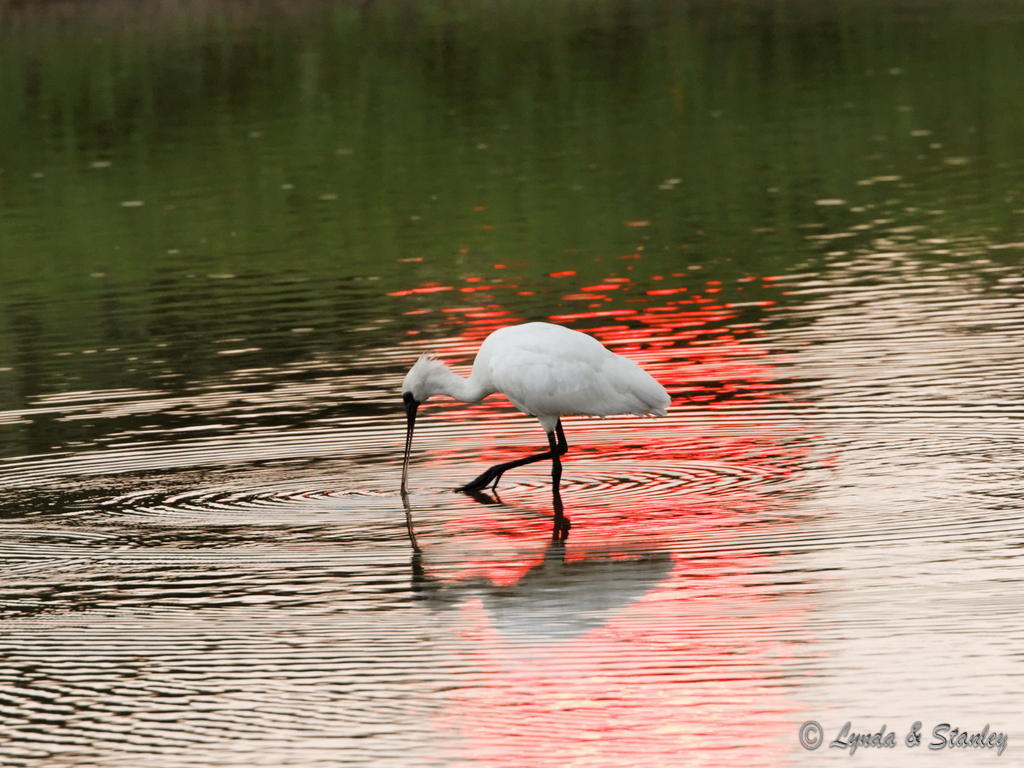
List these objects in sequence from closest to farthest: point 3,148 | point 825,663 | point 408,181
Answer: point 825,663 → point 408,181 → point 3,148

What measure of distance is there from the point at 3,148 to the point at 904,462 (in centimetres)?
2887

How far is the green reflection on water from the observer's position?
24.5 meters

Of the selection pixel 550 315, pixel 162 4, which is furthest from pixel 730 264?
pixel 162 4

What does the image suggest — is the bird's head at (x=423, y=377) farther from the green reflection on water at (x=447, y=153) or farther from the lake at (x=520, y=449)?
the green reflection on water at (x=447, y=153)

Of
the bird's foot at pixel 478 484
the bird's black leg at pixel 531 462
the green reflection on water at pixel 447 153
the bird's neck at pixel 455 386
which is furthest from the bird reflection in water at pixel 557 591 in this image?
the green reflection on water at pixel 447 153

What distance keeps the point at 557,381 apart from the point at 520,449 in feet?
4.93

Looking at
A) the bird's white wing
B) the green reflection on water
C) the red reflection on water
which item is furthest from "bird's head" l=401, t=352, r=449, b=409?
the green reflection on water

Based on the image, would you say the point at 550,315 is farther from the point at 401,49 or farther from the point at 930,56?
the point at 401,49

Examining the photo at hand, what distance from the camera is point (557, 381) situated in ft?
46.3

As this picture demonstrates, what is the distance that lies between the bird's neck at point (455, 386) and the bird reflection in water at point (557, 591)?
89.0 inches

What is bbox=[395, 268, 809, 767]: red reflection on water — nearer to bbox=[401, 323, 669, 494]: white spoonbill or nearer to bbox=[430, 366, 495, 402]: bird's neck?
bbox=[401, 323, 669, 494]: white spoonbill

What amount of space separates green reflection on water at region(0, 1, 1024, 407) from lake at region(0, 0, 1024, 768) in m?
0.15

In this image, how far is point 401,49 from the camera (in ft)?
163

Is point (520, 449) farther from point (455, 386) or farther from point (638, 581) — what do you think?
point (638, 581)
